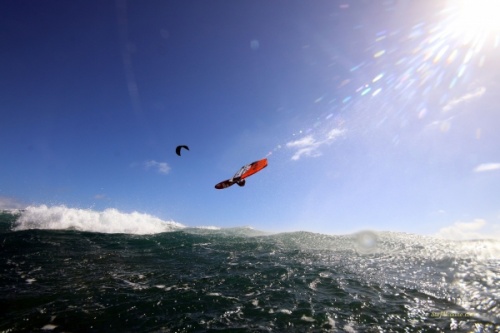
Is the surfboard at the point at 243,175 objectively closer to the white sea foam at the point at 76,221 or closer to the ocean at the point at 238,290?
the ocean at the point at 238,290

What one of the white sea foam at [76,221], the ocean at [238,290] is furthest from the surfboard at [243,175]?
the white sea foam at [76,221]

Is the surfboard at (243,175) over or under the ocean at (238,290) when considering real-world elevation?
over

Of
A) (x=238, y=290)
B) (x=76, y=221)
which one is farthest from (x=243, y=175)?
(x=76, y=221)

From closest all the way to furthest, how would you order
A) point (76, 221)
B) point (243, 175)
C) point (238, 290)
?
point (238, 290)
point (243, 175)
point (76, 221)

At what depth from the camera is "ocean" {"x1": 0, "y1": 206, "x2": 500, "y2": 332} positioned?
6684mm

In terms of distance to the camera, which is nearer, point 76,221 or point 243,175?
point 243,175

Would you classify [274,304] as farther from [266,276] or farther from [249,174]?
[249,174]

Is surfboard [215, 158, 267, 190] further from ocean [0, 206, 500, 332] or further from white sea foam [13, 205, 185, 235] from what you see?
white sea foam [13, 205, 185, 235]

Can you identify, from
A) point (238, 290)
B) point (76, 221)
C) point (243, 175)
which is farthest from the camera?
point (76, 221)

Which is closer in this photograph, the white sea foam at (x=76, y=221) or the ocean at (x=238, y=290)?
the ocean at (x=238, y=290)

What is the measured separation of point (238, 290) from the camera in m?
9.30

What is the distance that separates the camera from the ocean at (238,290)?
6684 mm

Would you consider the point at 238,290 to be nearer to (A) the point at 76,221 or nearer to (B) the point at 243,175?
(B) the point at 243,175

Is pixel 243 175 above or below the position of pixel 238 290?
above
